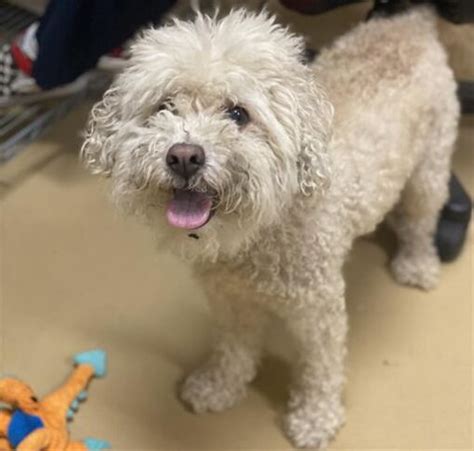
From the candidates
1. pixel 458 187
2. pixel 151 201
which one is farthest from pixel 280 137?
pixel 458 187

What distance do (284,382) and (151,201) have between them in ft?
2.18

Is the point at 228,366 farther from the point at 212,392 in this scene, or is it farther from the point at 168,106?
the point at 168,106

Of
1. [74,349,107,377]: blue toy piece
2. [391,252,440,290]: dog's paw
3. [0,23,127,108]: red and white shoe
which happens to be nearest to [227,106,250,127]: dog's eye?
[74,349,107,377]: blue toy piece

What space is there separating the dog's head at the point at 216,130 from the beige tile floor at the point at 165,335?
343mm

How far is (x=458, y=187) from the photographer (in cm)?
186

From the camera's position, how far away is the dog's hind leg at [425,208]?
1532 millimetres

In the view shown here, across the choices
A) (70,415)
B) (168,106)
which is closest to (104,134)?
(168,106)

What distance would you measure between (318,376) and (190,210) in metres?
0.55

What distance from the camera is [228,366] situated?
1487mm

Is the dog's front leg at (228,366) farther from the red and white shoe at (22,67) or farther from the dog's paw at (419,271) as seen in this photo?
the red and white shoe at (22,67)

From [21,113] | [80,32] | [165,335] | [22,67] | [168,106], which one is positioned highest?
[168,106]

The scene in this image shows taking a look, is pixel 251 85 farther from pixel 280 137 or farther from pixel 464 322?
pixel 464 322

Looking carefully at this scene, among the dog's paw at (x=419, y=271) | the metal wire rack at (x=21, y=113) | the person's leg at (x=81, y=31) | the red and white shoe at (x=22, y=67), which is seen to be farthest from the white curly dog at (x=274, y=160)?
the metal wire rack at (x=21, y=113)

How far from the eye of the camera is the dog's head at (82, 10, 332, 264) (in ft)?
3.28
